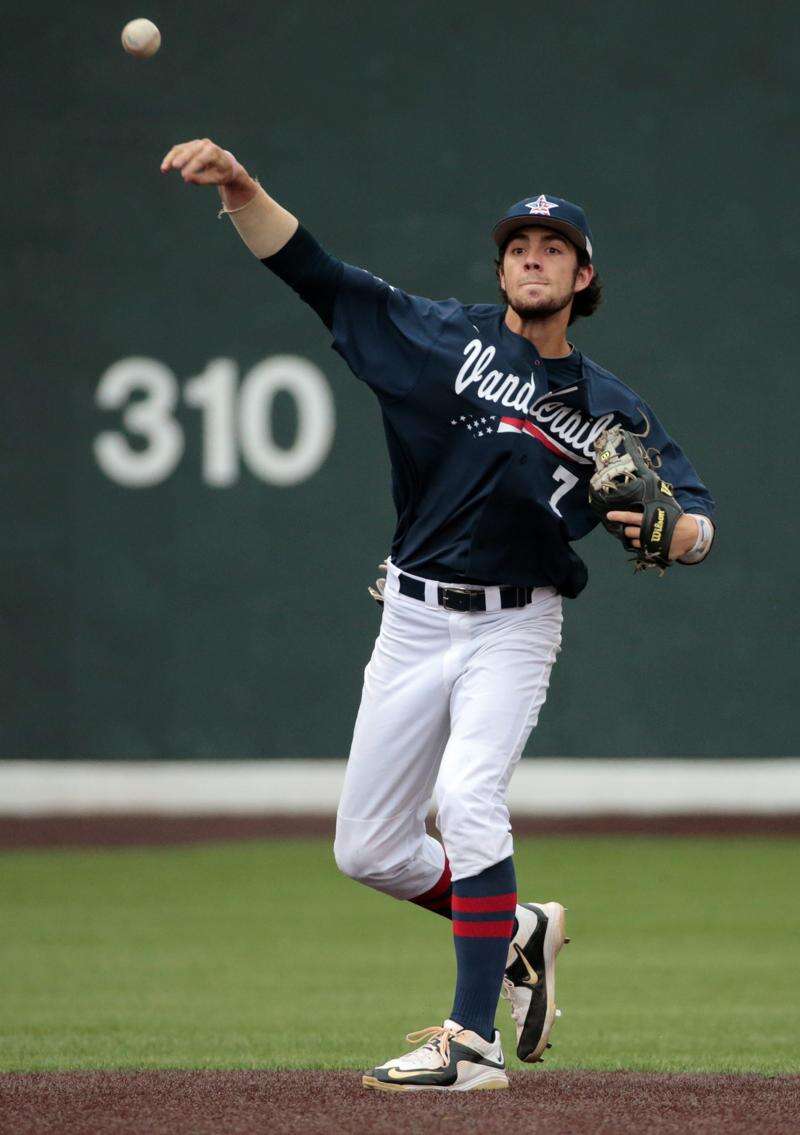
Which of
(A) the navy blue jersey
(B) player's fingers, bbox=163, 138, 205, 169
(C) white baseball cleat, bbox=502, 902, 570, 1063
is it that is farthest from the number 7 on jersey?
(B) player's fingers, bbox=163, 138, 205, 169

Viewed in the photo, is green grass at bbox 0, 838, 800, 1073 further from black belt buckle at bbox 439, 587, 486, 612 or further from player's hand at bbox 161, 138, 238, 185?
player's hand at bbox 161, 138, 238, 185

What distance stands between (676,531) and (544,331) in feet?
1.98

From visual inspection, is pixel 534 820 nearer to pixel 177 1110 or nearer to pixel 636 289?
pixel 636 289

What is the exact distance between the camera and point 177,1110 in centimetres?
355

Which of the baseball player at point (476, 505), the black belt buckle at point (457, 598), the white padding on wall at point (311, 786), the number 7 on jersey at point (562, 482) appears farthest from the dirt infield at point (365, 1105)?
the white padding on wall at point (311, 786)

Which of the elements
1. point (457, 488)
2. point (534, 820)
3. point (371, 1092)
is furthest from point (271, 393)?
point (371, 1092)

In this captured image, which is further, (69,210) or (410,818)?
(69,210)

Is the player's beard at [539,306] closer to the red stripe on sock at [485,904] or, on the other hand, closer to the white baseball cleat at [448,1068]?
the red stripe on sock at [485,904]

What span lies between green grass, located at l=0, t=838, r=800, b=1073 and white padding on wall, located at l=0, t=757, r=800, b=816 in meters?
0.22

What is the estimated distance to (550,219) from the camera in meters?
4.16

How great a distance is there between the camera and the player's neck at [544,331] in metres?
4.25

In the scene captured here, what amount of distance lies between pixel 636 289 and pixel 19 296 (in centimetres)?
316

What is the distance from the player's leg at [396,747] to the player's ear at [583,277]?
862 mm

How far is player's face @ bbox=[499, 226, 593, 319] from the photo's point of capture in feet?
13.7
